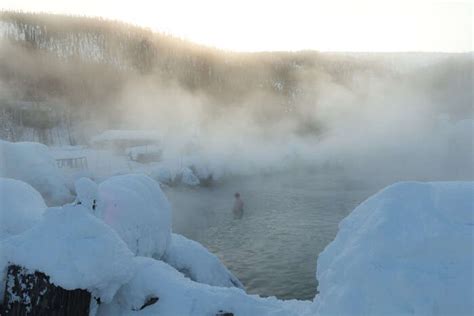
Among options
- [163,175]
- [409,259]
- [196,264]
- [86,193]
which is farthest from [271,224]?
[409,259]

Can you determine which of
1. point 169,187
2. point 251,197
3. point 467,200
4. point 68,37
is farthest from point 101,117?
point 467,200

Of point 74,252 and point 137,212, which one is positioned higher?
point 74,252

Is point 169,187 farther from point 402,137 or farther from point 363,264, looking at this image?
point 402,137

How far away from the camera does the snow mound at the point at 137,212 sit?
7336 mm

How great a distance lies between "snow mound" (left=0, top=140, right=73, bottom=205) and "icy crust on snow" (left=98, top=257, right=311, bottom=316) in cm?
735

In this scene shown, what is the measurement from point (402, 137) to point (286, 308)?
3823 cm

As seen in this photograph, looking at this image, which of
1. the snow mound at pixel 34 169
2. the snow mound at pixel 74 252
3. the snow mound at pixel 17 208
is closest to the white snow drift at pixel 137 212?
the snow mound at pixel 17 208

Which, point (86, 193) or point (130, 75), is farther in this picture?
point (130, 75)

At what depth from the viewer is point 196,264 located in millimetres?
9047

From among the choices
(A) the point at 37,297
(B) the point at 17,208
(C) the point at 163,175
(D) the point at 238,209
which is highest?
(B) the point at 17,208

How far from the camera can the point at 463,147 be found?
36.2 metres

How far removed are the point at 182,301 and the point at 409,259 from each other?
9.27 feet

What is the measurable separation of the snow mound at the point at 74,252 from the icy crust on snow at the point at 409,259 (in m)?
2.41

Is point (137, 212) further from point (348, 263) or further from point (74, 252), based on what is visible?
point (348, 263)
